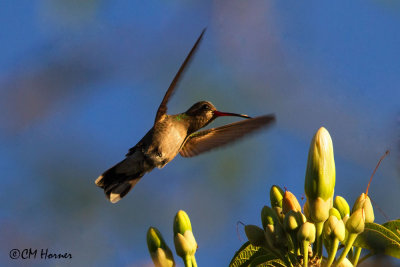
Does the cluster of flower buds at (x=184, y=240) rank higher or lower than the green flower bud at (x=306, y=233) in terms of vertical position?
higher

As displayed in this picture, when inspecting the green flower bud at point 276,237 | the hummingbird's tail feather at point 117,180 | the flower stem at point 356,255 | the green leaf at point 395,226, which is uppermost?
the hummingbird's tail feather at point 117,180

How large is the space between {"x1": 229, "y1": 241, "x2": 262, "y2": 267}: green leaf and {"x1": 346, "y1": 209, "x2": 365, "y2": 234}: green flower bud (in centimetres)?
51

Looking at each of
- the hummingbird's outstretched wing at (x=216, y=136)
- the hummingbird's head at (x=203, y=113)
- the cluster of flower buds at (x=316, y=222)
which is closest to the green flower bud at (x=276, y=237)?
the cluster of flower buds at (x=316, y=222)

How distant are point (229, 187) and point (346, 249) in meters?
2.16

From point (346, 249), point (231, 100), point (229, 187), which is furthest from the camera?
point (231, 100)

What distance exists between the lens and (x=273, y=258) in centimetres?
268

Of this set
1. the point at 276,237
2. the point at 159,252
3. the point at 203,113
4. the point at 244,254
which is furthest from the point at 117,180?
the point at 276,237

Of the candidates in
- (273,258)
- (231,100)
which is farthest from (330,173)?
(231,100)

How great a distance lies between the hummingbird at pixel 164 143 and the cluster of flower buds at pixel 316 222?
154 centimetres

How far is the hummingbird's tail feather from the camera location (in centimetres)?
422

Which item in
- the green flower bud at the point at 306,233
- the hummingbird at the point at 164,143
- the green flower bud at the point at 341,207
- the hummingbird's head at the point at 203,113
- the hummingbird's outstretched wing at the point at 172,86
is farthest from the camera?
the hummingbird's head at the point at 203,113

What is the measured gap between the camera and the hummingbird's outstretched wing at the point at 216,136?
3.99 meters

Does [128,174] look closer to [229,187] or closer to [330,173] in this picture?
[229,187]

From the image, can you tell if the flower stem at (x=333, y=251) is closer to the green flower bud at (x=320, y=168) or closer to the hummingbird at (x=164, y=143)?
the green flower bud at (x=320, y=168)
